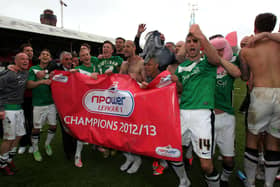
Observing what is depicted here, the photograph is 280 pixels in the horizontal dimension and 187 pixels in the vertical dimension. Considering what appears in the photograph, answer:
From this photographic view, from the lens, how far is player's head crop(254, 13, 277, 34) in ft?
8.01

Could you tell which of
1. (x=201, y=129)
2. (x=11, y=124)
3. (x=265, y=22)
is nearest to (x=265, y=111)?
(x=201, y=129)

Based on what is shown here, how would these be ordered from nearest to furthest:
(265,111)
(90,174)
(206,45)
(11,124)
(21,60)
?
(206,45)
(265,111)
(11,124)
(21,60)
(90,174)

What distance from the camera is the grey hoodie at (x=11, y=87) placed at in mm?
3135

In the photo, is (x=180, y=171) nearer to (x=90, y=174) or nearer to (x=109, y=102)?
(x=109, y=102)

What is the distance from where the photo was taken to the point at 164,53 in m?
2.93

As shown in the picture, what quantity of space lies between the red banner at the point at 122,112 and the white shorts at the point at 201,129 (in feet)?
0.67

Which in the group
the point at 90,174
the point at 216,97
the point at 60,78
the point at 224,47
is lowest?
the point at 90,174

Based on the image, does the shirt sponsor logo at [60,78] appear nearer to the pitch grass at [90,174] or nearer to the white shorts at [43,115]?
the white shorts at [43,115]

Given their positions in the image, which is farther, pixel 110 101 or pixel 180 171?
pixel 110 101

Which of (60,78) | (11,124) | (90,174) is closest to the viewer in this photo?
(11,124)

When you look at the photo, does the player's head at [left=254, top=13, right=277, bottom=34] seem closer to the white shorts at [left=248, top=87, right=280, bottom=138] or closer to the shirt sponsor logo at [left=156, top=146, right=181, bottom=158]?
the white shorts at [left=248, top=87, right=280, bottom=138]

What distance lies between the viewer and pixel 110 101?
3.26m

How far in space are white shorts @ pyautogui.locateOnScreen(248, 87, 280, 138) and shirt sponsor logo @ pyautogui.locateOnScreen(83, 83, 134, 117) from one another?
1.71m

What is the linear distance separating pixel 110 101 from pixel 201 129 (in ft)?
5.31
